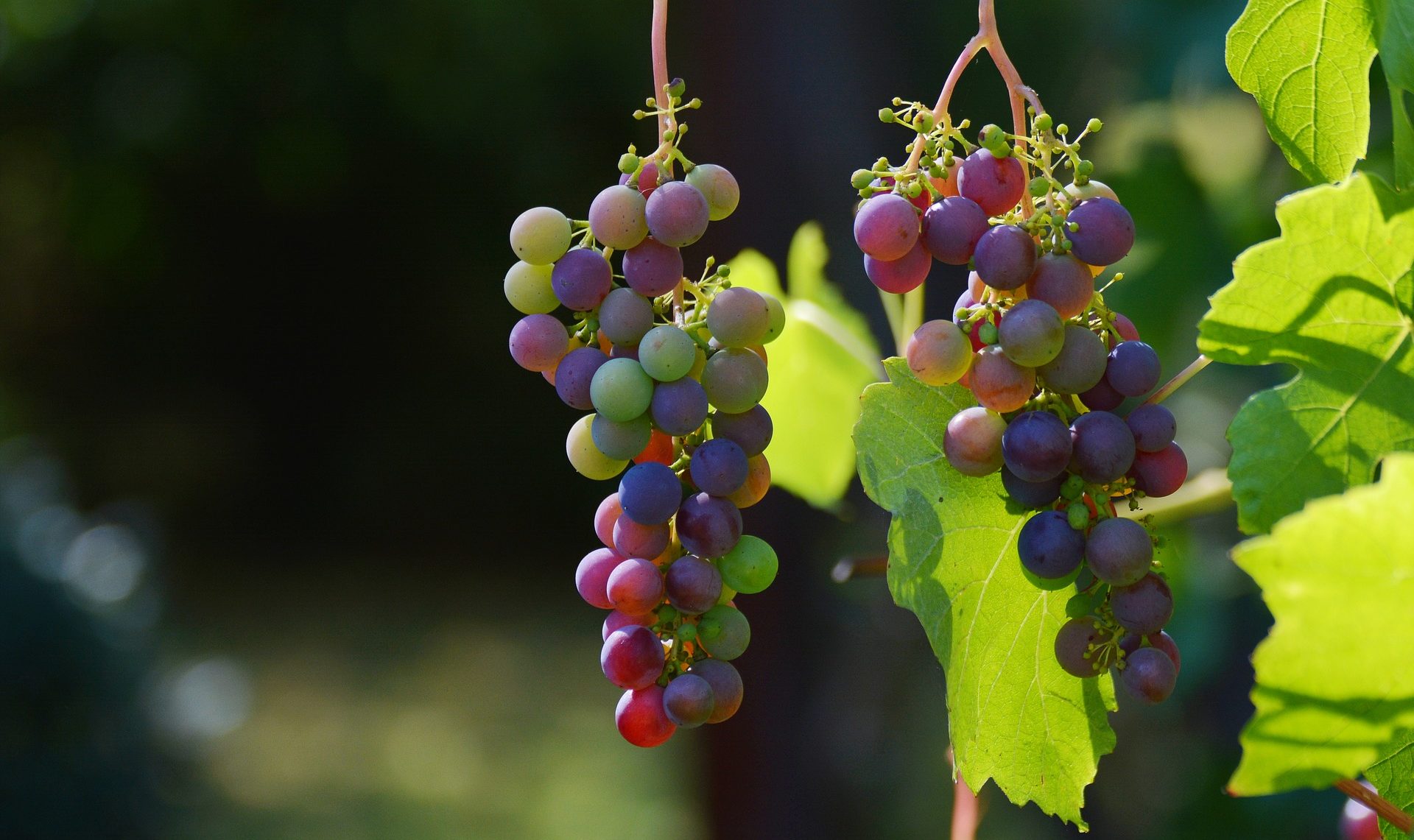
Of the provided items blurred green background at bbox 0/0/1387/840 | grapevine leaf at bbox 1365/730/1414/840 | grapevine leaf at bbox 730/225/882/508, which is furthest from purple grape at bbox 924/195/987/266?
blurred green background at bbox 0/0/1387/840

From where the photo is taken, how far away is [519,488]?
6406 millimetres

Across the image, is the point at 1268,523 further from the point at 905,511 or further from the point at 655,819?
the point at 655,819

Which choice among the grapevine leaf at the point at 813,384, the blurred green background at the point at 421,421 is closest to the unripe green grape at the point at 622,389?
the grapevine leaf at the point at 813,384

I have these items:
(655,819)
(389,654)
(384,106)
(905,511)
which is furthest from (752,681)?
(384,106)

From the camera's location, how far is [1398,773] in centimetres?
38

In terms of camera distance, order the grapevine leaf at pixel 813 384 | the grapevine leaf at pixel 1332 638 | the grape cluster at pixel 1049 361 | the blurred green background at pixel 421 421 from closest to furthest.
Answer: the grapevine leaf at pixel 1332 638 < the grape cluster at pixel 1049 361 < the grapevine leaf at pixel 813 384 < the blurred green background at pixel 421 421

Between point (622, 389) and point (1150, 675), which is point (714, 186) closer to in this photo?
point (622, 389)

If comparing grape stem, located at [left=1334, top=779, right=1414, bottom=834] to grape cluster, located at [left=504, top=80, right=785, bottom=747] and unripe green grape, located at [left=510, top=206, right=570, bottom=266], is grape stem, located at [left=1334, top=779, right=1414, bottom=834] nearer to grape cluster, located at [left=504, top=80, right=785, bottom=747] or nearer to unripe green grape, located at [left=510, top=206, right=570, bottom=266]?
grape cluster, located at [left=504, top=80, right=785, bottom=747]

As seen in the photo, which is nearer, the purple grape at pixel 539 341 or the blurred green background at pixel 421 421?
the purple grape at pixel 539 341

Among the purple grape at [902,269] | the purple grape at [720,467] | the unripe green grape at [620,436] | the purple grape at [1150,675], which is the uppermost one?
the purple grape at [902,269]

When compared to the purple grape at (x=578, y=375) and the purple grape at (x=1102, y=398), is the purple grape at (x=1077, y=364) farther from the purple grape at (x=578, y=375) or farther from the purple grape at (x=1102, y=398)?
the purple grape at (x=578, y=375)

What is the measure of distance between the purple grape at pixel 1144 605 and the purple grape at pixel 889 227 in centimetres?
13

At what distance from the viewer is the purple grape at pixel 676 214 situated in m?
0.38

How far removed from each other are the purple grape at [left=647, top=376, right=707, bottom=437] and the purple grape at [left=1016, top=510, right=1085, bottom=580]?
114 mm
